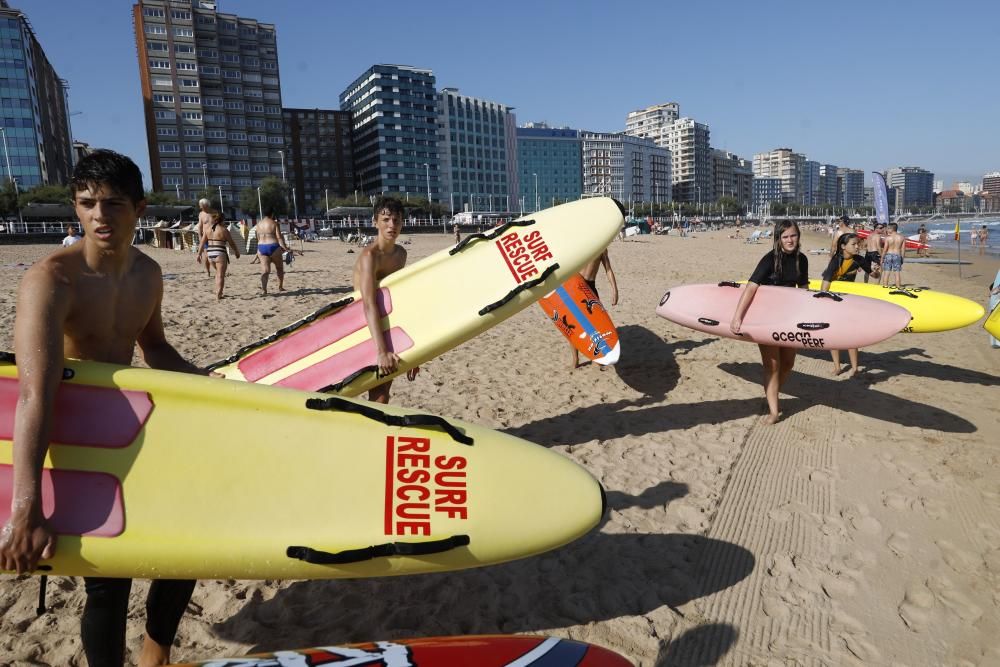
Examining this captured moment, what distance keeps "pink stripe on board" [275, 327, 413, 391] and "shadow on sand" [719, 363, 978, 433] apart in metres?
3.93

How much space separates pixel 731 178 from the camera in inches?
6841

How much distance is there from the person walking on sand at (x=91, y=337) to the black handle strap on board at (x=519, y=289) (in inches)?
96.4

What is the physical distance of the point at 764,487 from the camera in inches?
156

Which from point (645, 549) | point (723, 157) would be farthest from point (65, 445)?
point (723, 157)

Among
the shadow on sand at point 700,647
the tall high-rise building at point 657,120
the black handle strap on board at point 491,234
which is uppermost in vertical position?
the tall high-rise building at point 657,120

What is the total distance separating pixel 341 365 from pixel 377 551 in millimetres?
Result: 2356

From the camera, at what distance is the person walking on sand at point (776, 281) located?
505 cm

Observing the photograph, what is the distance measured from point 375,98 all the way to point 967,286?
9483 cm

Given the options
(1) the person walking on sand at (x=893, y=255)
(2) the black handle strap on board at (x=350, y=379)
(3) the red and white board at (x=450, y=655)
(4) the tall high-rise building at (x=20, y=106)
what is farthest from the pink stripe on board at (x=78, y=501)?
(4) the tall high-rise building at (x=20, y=106)

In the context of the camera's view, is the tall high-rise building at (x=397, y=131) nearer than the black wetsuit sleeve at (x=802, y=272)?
No

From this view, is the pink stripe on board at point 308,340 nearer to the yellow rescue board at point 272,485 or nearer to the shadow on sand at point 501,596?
the shadow on sand at point 501,596

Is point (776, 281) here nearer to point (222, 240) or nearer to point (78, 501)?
point (78, 501)

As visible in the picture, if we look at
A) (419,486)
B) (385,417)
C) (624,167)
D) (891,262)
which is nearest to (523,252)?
(385,417)

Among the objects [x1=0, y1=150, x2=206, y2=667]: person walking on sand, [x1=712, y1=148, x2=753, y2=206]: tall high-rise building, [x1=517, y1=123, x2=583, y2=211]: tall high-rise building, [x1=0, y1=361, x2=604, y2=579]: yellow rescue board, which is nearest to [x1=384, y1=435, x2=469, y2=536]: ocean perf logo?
[x1=0, y1=361, x2=604, y2=579]: yellow rescue board
